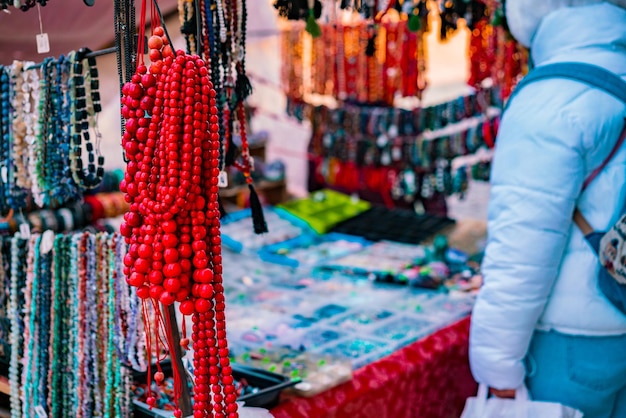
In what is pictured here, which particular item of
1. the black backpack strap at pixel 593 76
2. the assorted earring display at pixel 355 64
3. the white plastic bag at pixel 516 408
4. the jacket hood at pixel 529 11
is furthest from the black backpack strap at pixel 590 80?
the assorted earring display at pixel 355 64

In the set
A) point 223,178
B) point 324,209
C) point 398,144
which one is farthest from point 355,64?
point 223,178

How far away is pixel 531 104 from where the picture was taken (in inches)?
64.8

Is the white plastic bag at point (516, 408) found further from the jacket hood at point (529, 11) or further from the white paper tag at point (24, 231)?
the white paper tag at point (24, 231)

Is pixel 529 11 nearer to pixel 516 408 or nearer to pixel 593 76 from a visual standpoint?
pixel 593 76

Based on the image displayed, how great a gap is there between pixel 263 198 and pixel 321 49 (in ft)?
3.28

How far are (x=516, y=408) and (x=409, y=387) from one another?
1.19 feet

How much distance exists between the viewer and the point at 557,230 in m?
1.62

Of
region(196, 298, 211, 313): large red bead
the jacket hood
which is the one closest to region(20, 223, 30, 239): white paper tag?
region(196, 298, 211, 313): large red bead

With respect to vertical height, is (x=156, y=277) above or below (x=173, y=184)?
below

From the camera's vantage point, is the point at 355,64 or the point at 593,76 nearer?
the point at 593,76

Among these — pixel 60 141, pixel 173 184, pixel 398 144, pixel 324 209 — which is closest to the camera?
pixel 173 184

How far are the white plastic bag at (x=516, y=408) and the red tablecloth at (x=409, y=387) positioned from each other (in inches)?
8.5

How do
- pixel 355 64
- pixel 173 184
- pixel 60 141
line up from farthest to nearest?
pixel 355 64
pixel 60 141
pixel 173 184

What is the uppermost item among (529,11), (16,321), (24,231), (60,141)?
(529,11)
